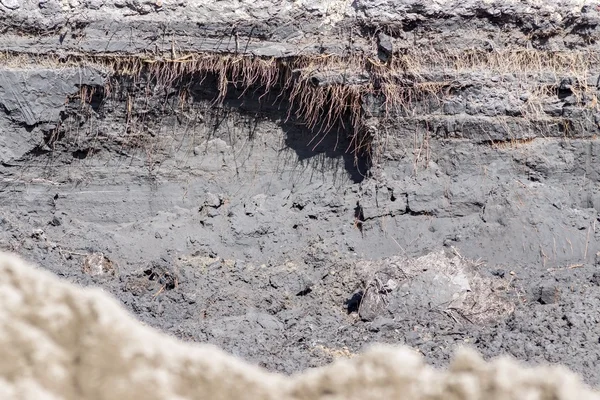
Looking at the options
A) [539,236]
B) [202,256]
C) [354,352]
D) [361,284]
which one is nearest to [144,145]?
[202,256]

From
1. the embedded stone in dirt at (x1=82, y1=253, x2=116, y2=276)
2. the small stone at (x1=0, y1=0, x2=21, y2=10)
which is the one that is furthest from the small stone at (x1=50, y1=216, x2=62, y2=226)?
the small stone at (x1=0, y1=0, x2=21, y2=10)

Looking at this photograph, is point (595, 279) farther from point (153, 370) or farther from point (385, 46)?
point (153, 370)

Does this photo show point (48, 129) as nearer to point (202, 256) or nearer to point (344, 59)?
point (202, 256)

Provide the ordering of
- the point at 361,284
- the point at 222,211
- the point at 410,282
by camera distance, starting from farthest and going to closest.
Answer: the point at 222,211 → the point at 361,284 → the point at 410,282

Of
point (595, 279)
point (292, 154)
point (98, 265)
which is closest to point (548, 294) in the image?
point (595, 279)

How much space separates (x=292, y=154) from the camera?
6.52m

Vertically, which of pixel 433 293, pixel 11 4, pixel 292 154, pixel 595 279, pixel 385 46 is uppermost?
pixel 385 46

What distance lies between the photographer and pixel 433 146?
6.19 metres

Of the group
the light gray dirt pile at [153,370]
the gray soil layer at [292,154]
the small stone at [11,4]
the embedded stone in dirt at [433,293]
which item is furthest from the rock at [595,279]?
the small stone at [11,4]

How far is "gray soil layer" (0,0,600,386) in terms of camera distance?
578 centimetres

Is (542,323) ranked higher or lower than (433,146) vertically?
lower

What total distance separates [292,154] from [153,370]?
204 inches

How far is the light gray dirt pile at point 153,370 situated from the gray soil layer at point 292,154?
13.0ft

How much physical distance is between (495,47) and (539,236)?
170cm
